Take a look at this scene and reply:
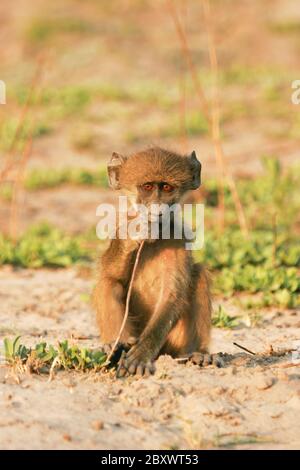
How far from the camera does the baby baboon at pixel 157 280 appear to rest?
501 centimetres

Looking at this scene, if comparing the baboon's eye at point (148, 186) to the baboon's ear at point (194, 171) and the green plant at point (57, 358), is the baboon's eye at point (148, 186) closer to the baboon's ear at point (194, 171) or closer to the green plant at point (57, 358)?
the baboon's ear at point (194, 171)

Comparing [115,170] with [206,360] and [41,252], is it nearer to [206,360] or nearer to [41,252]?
[206,360]

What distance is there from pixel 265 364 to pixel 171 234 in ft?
3.00

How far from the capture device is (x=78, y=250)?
8.21 metres

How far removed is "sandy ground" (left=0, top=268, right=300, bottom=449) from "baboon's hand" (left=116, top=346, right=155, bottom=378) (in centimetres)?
6

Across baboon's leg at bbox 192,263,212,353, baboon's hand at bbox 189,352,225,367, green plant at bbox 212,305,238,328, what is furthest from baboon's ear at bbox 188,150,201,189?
green plant at bbox 212,305,238,328

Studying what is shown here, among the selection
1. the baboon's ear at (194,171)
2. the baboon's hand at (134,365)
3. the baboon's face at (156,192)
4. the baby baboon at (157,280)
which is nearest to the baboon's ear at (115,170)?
the baby baboon at (157,280)

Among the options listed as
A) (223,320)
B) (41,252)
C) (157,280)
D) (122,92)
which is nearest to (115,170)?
(157,280)

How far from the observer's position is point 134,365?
462 cm

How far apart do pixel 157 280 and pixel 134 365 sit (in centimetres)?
71

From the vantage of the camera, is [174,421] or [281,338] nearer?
[174,421]

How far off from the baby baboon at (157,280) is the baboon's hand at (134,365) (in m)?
0.12

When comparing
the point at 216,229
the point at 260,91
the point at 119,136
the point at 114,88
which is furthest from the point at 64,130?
the point at 216,229

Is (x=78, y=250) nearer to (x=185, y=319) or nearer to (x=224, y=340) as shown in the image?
(x=224, y=340)
